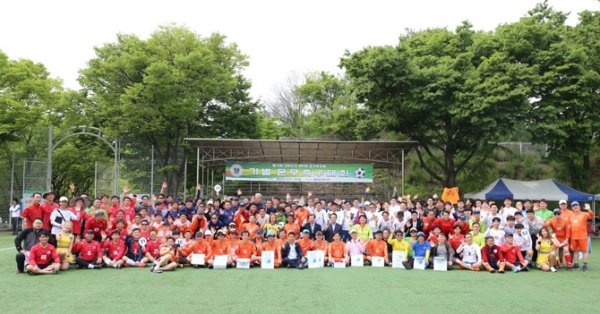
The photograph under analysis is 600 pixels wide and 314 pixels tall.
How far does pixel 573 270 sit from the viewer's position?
9602 mm

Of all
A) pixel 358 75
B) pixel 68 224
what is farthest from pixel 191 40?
pixel 68 224

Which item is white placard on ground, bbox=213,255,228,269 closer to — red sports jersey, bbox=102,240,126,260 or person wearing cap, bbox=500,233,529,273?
red sports jersey, bbox=102,240,126,260

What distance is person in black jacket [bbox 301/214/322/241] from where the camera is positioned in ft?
35.9

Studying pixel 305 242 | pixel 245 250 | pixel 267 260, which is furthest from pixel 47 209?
pixel 305 242

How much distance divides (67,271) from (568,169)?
21.5 meters

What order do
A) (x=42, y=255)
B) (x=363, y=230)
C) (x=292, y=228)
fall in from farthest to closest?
(x=363, y=230) → (x=292, y=228) → (x=42, y=255)

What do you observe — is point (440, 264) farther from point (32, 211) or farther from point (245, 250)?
point (32, 211)

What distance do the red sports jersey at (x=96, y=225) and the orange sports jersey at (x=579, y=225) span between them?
390 inches

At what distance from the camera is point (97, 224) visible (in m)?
9.74

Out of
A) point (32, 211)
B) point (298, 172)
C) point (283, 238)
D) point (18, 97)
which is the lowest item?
point (283, 238)

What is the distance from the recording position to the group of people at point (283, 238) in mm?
9195

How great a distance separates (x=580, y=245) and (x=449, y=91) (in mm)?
8607

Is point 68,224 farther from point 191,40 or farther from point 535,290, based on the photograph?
point 191,40

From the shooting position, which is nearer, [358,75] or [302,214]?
[302,214]
